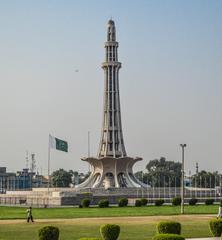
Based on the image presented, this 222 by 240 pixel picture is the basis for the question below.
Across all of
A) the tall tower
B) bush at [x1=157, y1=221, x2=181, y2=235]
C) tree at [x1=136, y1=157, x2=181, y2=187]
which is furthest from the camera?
tree at [x1=136, y1=157, x2=181, y2=187]

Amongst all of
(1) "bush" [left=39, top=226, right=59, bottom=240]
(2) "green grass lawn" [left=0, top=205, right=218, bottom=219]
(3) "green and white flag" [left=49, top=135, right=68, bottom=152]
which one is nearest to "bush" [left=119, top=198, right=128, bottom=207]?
(2) "green grass lawn" [left=0, top=205, right=218, bottom=219]

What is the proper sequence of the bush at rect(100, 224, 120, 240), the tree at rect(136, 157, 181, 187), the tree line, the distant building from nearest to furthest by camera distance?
1. the bush at rect(100, 224, 120, 240)
2. the tree line
3. the tree at rect(136, 157, 181, 187)
4. the distant building

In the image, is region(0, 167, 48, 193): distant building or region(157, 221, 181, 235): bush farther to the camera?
region(0, 167, 48, 193): distant building

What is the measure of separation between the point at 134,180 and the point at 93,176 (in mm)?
6817

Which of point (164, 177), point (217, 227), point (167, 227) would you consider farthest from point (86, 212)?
point (164, 177)

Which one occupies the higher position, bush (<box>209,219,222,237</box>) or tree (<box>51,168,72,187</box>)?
tree (<box>51,168,72,187</box>)

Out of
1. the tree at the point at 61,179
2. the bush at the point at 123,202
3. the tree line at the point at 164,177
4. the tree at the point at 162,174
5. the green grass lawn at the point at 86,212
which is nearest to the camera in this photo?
the green grass lawn at the point at 86,212

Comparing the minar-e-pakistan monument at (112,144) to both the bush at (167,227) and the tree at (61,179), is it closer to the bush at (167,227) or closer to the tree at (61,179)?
the tree at (61,179)

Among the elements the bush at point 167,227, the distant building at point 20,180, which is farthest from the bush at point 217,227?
the distant building at point 20,180

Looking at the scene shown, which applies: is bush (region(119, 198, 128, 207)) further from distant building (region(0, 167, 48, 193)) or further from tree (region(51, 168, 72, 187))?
distant building (region(0, 167, 48, 193))

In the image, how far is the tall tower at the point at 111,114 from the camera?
299ft

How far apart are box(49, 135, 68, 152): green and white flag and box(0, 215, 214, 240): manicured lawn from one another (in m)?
34.2

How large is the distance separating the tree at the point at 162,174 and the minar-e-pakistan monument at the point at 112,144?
96.8ft

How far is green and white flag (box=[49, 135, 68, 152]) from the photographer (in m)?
68.5
